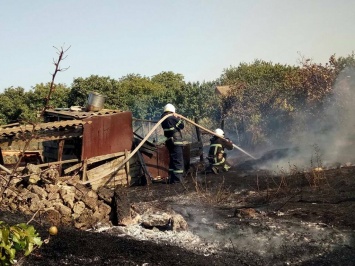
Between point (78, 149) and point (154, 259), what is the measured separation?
5.68 metres

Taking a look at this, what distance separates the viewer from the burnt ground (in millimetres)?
4922

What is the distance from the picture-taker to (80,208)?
7078 millimetres

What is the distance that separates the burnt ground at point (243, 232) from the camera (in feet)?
Result: 16.1

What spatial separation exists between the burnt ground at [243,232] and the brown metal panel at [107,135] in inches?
57.6

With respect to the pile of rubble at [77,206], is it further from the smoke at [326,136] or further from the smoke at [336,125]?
the smoke at [336,125]

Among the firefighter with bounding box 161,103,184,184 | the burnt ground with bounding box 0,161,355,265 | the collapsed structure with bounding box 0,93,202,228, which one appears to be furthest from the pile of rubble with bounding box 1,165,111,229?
the firefighter with bounding box 161,103,184,184

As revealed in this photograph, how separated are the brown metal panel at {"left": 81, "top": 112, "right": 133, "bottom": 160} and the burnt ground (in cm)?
146

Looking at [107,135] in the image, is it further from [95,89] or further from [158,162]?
[95,89]

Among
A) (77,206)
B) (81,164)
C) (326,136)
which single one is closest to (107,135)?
(81,164)

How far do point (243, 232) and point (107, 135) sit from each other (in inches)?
196

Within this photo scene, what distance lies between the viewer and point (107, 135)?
9.74 meters

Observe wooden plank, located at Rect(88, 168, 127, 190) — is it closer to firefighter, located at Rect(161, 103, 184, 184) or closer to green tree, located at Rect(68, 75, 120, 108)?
firefighter, located at Rect(161, 103, 184, 184)

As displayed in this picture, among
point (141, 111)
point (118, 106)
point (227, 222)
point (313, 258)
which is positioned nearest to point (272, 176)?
point (227, 222)

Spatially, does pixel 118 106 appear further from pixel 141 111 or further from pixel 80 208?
Answer: pixel 80 208
